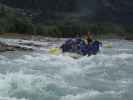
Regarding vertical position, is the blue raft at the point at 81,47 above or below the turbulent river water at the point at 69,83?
below

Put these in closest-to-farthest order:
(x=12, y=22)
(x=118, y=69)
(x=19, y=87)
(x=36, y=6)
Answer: (x=19, y=87)
(x=118, y=69)
(x=12, y=22)
(x=36, y=6)

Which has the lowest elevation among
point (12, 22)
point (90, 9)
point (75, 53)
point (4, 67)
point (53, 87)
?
point (90, 9)

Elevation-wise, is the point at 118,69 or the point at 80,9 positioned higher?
the point at 118,69

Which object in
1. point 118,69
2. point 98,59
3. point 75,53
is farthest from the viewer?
point 75,53

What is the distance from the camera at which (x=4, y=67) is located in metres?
20.1

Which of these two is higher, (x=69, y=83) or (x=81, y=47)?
(x=69, y=83)

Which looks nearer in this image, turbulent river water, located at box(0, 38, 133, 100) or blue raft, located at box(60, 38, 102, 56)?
turbulent river water, located at box(0, 38, 133, 100)

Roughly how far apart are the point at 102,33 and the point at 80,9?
30245 millimetres

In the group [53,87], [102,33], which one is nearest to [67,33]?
[102,33]

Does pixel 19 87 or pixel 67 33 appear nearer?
pixel 19 87

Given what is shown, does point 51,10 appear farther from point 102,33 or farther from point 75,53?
point 75,53

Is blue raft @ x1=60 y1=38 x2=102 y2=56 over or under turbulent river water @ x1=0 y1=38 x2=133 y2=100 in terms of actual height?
under

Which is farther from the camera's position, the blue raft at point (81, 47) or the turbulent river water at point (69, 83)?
the blue raft at point (81, 47)

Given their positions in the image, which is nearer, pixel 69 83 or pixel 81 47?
pixel 69 83
